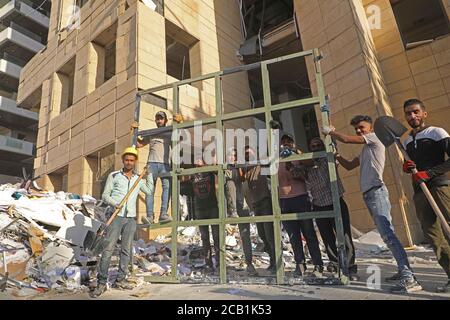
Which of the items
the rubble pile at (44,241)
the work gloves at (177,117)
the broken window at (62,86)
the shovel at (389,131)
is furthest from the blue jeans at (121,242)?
the broken window at (62,86)

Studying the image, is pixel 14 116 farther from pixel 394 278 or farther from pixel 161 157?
pixel 394 278

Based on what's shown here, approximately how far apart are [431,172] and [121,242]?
3507mm

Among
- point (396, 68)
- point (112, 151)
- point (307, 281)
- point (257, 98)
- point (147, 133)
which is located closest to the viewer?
point (307, 281)

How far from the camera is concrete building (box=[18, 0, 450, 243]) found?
7.47m

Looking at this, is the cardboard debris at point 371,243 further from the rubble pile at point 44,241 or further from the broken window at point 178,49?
the broken window at point 178,49

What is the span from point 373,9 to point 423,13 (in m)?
3.44

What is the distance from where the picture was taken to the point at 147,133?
4.46m

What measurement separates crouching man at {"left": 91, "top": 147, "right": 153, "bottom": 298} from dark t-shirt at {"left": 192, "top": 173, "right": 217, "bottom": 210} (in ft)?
2.53

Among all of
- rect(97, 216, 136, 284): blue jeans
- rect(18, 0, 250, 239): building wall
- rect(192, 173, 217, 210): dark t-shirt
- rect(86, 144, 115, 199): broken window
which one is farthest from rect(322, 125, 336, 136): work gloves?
rect(86, 144, 115, 199): broken window

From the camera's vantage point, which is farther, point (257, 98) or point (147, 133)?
point (257, 98)

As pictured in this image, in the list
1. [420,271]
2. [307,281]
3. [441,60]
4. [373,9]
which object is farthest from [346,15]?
[307,281]

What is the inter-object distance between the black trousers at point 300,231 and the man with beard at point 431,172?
3.94 ft

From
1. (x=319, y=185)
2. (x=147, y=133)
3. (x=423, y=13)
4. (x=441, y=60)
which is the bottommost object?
(x=319, y=185)
